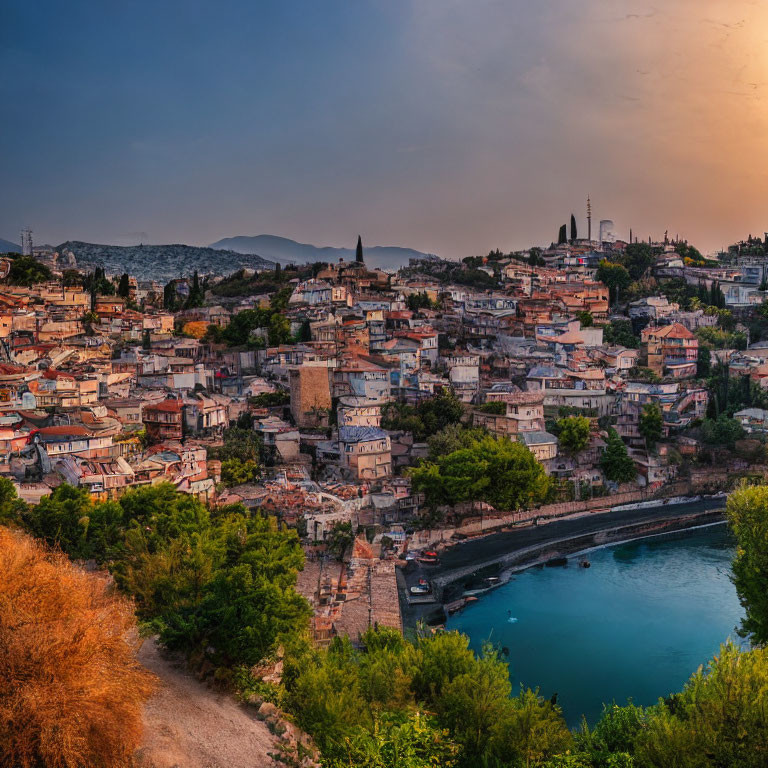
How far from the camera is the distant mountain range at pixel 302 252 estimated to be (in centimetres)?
8288

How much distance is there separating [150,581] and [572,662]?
6740 mm

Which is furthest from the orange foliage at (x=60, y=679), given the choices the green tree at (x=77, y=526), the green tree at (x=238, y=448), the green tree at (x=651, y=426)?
the green tree at (x=651, y=426)

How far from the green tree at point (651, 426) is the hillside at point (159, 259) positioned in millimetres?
44336

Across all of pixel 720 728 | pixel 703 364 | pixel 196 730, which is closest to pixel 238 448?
pixel 196 730

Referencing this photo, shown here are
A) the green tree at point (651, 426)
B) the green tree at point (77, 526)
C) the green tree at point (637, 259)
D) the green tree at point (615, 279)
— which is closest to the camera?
the green tree at point (77, 526)

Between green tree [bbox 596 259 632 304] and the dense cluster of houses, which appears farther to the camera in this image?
green tree [bbox 596 259 632 304]

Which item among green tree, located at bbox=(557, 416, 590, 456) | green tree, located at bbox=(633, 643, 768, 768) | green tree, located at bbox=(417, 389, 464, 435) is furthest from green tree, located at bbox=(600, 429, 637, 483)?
green tree, located at bbox=(633, 643, 768, 768)

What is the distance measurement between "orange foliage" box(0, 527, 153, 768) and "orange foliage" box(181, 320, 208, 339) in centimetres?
2096

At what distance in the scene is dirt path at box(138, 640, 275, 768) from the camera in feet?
24.2

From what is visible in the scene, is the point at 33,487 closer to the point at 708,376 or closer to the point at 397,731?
the point at 397,731

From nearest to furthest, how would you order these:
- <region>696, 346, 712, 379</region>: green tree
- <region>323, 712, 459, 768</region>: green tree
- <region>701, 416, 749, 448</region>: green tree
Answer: <region>323, 712, 459, 768</region>: green tree
<region>701, 416, 749, 448</region>: green tree
<region>696, 346, 712, 379</region>: green tree

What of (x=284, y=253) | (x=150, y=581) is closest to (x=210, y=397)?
(x=150, y=581)

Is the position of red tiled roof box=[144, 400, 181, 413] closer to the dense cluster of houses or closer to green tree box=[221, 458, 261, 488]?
the dense cluster of houses

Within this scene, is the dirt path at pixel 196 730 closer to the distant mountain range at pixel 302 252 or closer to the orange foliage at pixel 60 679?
the orange foliage at pixel 60 679
